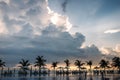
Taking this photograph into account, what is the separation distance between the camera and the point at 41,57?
172500mm

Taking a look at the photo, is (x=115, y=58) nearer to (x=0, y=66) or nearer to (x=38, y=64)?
(x=38, y=64)

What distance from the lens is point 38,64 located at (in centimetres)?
17325

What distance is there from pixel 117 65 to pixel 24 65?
7023 cm

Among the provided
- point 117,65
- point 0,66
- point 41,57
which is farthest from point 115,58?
point 0,66

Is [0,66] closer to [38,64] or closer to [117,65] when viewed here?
[38,64]

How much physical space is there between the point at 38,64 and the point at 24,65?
9363 millimetres

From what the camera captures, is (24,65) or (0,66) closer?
(24,65)

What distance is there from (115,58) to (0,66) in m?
85.6

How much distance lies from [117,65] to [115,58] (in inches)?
222

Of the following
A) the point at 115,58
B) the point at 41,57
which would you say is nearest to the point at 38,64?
the point at 41,57

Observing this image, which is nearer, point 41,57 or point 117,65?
point 41,57

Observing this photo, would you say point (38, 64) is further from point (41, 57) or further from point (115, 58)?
point (115, 58)

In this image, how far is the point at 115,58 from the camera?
641 ft

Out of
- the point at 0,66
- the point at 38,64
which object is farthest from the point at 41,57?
the point at 0,66
